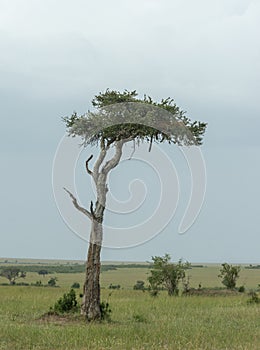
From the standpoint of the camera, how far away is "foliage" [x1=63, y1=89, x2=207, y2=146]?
22266 mm

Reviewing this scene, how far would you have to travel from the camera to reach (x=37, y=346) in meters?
15.0

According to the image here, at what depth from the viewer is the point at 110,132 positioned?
73.8ft

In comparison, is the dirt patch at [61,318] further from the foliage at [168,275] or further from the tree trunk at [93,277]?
the foliage at [168,275]

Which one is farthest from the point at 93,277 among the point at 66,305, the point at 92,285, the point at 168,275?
the point at 168,275

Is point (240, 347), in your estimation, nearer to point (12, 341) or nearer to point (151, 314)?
point (12, 341)

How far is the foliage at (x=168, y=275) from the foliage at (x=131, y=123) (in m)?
18.9

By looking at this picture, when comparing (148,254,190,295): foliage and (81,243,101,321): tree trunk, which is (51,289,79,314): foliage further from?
(148,254,190,295): foliage

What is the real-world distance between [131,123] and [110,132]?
848 mm

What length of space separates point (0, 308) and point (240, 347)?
1253cm

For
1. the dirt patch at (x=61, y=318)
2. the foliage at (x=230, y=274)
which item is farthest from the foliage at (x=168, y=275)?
the dirt patch at (x=61, y=318)

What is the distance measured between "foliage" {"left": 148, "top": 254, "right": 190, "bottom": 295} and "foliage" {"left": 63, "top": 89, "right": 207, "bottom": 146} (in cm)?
1895

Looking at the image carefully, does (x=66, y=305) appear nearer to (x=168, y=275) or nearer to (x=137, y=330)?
(x=137, y=330)

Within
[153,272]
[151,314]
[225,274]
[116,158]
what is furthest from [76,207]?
[225,274]

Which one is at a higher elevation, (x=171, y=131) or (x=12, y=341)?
(x=171, y=131)
